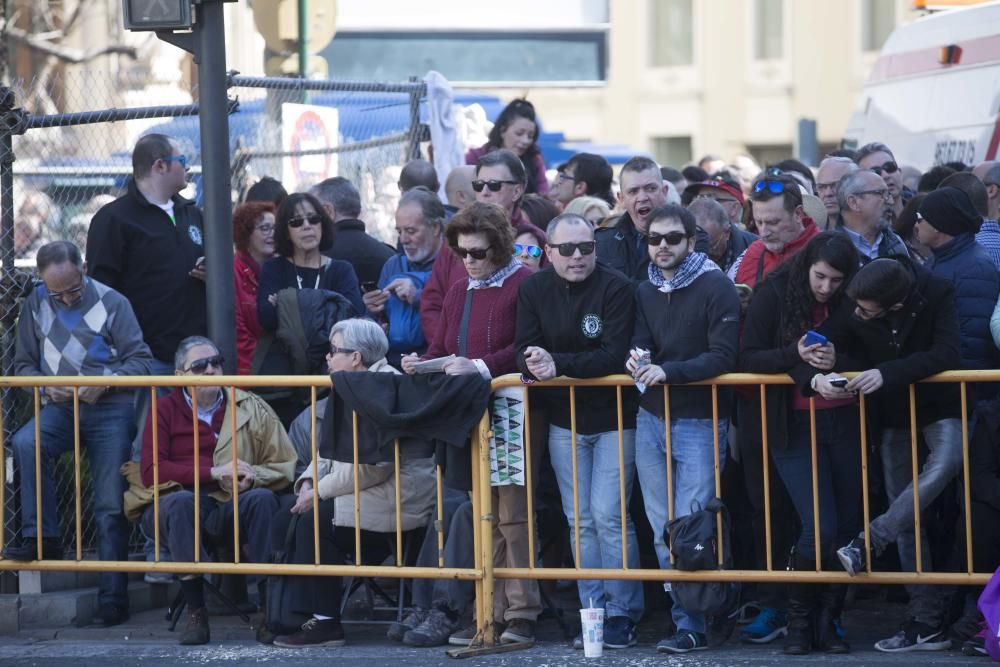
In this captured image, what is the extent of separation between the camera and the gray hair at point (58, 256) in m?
8.05

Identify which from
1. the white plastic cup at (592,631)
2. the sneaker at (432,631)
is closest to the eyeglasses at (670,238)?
the white plastic cup at (592,631)

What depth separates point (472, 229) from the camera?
754 centimetres

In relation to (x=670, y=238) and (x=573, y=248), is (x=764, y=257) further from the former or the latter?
(x=573, y=248)

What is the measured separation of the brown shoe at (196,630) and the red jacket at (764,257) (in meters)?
3.00

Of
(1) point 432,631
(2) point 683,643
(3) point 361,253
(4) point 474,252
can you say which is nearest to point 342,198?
(3) point 361,253

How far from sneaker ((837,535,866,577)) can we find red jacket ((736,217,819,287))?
51.8 inches

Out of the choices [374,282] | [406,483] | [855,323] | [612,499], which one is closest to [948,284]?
[855,323]

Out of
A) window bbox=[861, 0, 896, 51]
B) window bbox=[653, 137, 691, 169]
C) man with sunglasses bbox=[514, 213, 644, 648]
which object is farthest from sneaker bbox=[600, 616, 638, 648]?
window bbox=[653, 137, 691, 169]

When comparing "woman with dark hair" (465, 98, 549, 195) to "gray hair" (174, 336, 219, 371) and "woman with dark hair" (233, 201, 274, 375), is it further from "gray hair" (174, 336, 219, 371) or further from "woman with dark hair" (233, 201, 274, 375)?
"gray hair" (174, 336, 219, 371)

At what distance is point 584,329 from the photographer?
7.31 m

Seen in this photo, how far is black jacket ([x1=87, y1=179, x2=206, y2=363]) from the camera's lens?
28.2ft

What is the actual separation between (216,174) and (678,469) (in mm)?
2679

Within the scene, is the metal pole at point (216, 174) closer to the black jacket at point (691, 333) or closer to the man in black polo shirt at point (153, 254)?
the man in black polo shirt at point (153, 254)

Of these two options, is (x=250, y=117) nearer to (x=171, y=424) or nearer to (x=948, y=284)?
(x=171, y=424)
